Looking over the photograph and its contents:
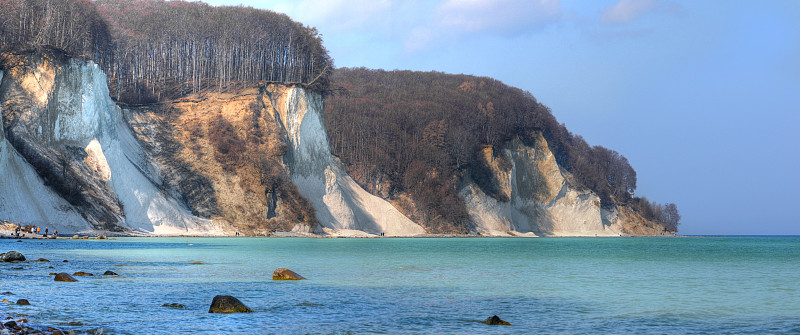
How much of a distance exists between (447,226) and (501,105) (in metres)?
29.2

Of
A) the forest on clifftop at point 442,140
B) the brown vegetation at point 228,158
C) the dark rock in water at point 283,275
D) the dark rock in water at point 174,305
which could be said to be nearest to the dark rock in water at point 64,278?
the dark rock in water at point 174,305

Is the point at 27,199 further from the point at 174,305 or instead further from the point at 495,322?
the point at 495,322

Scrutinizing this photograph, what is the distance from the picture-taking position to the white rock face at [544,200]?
346ft

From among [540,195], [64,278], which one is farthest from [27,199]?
[540,195]

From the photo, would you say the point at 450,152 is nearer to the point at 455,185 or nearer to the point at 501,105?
the point at 455,185

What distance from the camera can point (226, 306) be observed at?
1520cm

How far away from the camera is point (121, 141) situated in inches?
2682

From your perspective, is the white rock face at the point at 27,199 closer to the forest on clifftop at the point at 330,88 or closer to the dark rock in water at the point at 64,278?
the forest on clifftop at the point at 330,88

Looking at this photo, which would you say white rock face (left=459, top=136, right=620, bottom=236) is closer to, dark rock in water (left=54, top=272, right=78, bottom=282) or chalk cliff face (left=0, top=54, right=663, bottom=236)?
chalk cliff face (left=0, top=54, right=663, bottom=236)

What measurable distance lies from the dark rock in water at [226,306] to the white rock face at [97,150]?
44589 mm

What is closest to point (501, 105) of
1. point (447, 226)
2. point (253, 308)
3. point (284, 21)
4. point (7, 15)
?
point (447, 226)

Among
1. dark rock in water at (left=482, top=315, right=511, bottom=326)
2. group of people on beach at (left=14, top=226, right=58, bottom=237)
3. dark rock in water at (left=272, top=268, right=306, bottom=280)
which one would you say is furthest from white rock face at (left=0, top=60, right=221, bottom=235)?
dark rock in water at (left=482, top=315, right=511, bottom=326)

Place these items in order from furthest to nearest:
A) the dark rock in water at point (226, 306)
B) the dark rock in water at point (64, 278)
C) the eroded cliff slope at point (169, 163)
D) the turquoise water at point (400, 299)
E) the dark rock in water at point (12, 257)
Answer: the eroded cliff slope at point (169, 163) → the dark rock in water at point (12, 257) → the dark rock in water at point (64, 278) → the dark rock in water at point (226, 306) → the turquoise water at point (400, 299)

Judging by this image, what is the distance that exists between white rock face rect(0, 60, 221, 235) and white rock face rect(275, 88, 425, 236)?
13.4 metres
